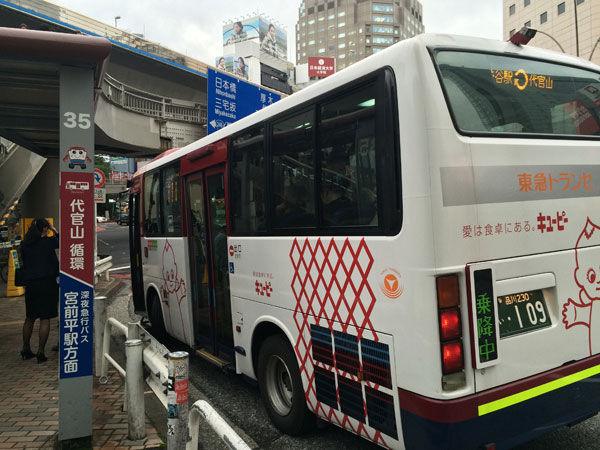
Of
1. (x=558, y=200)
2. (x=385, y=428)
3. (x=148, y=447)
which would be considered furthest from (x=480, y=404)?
(x=148, y=447)

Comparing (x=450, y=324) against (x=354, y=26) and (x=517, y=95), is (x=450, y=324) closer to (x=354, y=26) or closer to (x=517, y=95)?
(x=517, y=95)

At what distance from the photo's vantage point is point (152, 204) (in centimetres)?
715

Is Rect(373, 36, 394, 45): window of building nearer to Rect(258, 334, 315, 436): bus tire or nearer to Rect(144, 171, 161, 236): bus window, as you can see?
Rect(144, 171, 161, 236): bus window

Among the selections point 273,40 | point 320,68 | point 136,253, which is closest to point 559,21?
point 320,68

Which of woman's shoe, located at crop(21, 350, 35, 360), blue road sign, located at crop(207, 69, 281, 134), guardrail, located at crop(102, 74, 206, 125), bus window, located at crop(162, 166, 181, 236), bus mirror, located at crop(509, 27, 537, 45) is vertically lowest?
woman's shoe, located at crop(21, 350, 35, 360)

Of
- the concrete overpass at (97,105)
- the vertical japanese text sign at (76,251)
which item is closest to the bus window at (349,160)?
the vertical japanese text sign at (76,251)

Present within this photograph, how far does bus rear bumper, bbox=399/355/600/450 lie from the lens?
2463 millimetres

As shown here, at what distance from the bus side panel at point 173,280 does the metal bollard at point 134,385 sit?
2.14m

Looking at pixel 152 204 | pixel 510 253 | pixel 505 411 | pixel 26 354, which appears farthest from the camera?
pixel 152 204

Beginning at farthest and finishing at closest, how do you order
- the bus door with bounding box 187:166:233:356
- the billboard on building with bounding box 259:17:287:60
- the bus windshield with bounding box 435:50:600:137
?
the billboard on building with bounding box 259:17:287:60, the bus door with bounding box 187:166:233:356, the bus windshield with bounding box 435:50:600:137

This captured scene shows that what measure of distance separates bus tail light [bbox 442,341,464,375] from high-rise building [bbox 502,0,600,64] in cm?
5029

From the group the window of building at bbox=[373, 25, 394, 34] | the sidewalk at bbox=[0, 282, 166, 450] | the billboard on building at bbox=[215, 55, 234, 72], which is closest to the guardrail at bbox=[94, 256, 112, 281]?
the sidewalk at bbox=[0, 282, 166, 450]

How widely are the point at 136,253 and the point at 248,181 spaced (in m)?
4.73

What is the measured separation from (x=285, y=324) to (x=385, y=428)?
1.28 meters
